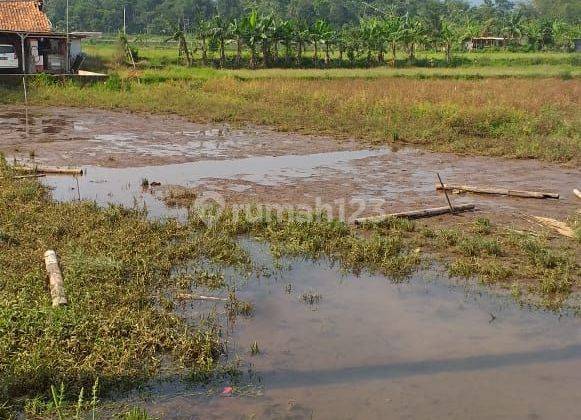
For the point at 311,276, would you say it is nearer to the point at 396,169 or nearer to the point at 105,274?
the point at 105,274

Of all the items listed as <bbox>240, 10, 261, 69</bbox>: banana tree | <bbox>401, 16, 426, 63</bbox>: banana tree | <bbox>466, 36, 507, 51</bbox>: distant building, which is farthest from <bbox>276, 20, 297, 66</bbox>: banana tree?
<bbox>466, 36, 507, 51</bbox>: distant building

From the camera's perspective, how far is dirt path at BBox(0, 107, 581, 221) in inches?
420

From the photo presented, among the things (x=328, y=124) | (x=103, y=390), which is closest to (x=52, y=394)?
(x=103, y=390)

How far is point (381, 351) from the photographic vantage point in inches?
226

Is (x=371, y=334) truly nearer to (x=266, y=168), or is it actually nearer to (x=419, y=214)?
(x=419, y=214)

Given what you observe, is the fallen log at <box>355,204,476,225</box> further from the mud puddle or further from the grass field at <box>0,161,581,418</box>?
the mud puddle

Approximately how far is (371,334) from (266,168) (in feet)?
24.9

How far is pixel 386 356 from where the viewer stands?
566 cm

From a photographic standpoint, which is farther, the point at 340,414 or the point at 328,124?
the point at 328,124

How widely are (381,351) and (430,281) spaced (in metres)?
1.82

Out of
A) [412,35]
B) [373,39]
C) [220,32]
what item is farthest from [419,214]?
[412,35]

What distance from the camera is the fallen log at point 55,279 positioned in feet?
19.6

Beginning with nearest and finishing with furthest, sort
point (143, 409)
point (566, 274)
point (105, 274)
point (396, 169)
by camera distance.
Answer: point (143, 409), point (105, 274), point (566, 274), point (396, 169)

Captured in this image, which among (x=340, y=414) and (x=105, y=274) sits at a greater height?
(x=105, y=274)
